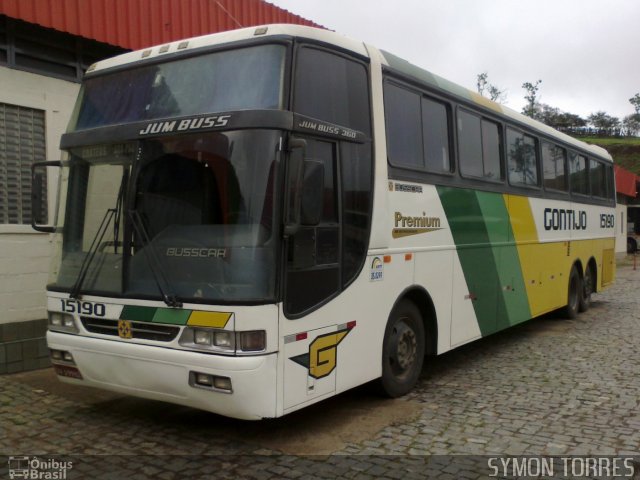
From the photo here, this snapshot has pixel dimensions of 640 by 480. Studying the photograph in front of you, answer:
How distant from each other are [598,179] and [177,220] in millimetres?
10990

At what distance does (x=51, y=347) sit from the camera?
17.2 feet

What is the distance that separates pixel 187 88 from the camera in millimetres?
4973

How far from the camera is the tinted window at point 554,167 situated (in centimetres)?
990

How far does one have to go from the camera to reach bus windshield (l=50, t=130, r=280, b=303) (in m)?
4.40

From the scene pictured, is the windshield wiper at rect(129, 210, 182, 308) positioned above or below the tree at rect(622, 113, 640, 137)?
below

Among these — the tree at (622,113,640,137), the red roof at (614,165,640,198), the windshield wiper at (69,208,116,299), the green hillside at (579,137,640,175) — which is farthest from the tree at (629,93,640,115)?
the windshield wiper at (69,208,116,299)

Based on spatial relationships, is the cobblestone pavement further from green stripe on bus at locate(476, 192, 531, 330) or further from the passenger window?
the passenger window

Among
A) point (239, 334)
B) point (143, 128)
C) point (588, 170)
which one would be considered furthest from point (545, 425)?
point (588, 170)

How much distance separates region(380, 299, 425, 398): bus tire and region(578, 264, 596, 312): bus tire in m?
6.96

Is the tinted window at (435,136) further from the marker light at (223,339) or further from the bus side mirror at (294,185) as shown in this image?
the marker light at (223,339)

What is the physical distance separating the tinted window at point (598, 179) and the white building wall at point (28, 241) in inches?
391

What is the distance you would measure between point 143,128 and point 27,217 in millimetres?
3369

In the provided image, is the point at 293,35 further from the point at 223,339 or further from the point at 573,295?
the point at 573,295

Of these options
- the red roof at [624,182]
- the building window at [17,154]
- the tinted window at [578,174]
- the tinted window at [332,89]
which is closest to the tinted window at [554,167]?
the tinted window at [578,174]
